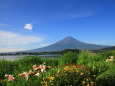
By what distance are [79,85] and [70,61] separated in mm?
8532

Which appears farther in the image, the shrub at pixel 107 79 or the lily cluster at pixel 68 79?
the shrub at pixel 107 79

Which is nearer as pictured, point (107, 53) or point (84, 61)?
point (84, 61)

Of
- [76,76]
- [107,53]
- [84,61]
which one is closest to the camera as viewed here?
[76,76]

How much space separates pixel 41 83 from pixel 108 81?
3.05 meters

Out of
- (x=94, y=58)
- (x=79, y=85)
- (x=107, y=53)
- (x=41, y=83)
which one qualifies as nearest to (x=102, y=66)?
(x=79, y=85)

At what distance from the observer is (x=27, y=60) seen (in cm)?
1383

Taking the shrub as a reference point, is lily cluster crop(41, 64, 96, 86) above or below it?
above

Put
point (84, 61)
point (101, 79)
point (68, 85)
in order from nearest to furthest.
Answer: point (68, 85)
point (101, 79)
point (84, 61)

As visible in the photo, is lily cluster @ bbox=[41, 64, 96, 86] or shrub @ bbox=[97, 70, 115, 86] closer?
lily cluster @ bbox=[41, 64, 96, 86]

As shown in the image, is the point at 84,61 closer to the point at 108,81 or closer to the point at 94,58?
the point at 94,58

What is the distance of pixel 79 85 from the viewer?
6.60m

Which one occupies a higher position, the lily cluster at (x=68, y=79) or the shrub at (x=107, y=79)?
the lily cluster at (x=68, y=79)

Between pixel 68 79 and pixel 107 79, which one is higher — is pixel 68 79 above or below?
above

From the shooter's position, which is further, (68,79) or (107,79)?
(107,79)
